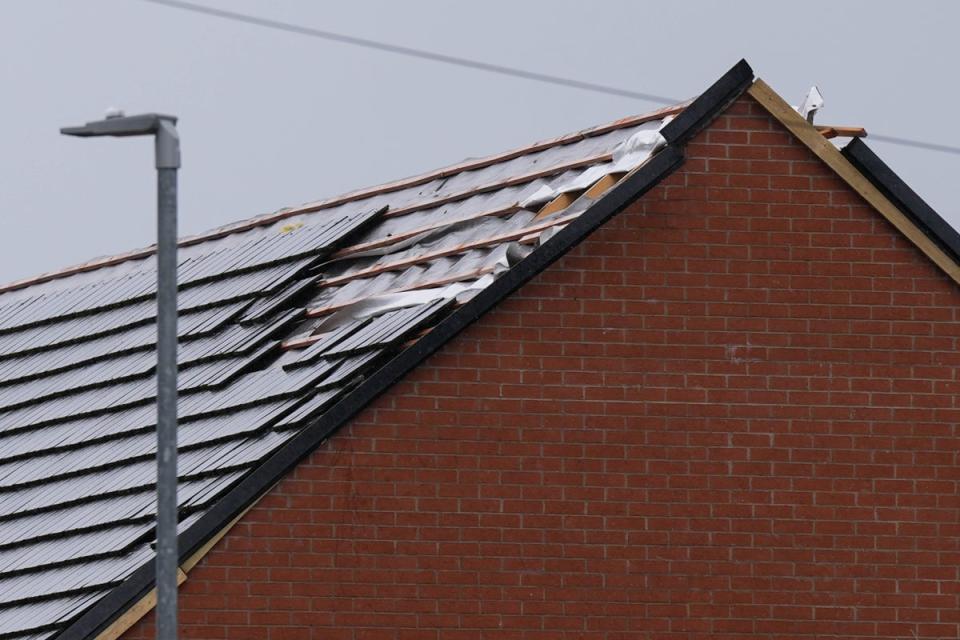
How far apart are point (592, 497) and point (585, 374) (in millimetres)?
780

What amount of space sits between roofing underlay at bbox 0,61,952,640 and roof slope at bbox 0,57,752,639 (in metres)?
0.02

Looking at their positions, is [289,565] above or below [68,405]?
below

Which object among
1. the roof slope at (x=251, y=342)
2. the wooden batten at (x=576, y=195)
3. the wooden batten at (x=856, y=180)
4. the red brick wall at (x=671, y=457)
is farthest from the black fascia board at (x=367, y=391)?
the wooden batten at (x=576, y=195)

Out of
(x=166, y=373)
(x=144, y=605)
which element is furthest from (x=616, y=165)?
(x=166, y=373)

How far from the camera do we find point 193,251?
1722cm

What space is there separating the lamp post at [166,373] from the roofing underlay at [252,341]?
2354 millimetres

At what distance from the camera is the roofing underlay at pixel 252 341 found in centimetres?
1180

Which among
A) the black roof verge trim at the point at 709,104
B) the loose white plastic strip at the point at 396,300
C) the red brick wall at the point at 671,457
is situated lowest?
the red brick wall at the point at 671,457

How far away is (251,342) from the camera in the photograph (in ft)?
45.7

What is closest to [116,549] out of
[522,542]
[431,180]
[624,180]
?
[522,542]

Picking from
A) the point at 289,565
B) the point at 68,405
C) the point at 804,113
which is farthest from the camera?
the point at 68,405

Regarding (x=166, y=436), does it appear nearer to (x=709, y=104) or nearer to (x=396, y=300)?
(x=396, y=300)

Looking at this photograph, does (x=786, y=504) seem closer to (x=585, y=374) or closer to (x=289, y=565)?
(x=585, y=374)

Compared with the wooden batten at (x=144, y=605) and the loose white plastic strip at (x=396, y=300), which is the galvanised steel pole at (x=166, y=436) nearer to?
the wooden batten at (x=144, y=605)
